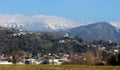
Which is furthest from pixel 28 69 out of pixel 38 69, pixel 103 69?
pixel 103 69

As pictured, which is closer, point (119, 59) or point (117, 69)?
point (117, 69)

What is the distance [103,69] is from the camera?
39.0m

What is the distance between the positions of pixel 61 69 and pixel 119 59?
30.4 m

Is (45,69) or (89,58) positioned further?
(89,58)

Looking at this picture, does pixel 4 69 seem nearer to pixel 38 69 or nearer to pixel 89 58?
pixel 38 69

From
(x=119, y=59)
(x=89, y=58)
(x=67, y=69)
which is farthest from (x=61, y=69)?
(x=89, y=58)

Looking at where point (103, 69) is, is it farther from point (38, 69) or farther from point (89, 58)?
point (89, 58)

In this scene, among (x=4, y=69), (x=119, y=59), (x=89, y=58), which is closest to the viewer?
(x=4, y=69)

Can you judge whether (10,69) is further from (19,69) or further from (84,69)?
(84,69)

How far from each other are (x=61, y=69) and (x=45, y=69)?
5.41ft

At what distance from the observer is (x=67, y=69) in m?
38.4

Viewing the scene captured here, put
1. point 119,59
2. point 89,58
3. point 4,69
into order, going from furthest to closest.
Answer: point 89,58, point 119,59, point 4,69

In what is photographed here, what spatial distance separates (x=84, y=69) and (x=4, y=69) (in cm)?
785

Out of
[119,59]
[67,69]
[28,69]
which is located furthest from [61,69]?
[119,59]
